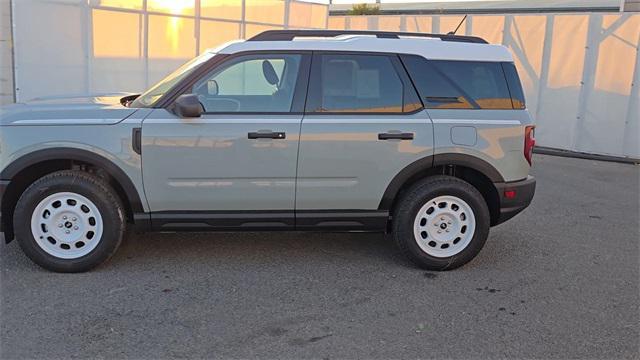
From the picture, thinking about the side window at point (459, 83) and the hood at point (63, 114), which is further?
the side window at point (459, 83)

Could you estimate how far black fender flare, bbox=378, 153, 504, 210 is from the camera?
4602 mm

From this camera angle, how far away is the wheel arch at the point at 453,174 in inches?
181

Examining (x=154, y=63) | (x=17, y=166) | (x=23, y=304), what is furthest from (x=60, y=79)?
(x=23, y=304)

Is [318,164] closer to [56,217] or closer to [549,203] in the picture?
[56,217]

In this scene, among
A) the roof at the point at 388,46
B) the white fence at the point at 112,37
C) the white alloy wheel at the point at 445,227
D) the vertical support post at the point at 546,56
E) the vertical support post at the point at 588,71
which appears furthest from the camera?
the vertical support post at the point at 546,56

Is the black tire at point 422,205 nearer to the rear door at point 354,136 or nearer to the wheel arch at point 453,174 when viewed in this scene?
the wheel arch at point 453,174

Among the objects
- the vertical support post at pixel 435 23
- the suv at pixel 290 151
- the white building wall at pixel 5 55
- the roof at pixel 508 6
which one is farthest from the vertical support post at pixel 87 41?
the roof at pixel 508 6

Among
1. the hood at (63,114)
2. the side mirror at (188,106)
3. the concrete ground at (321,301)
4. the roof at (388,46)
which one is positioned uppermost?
the roof at (388,46)

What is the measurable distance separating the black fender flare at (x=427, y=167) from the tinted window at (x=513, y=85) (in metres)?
0.58

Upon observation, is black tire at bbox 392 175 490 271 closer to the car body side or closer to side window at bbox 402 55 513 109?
the car body side

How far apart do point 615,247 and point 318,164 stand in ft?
10.2

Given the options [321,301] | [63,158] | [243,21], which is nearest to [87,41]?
[243,21]

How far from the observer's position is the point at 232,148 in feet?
14.3

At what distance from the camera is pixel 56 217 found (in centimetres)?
434
